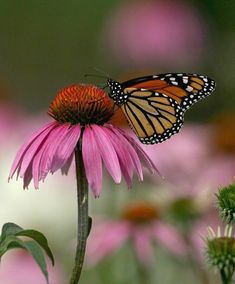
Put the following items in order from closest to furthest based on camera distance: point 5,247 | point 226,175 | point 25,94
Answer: point 5,247 → point 226,175 → point 25,94

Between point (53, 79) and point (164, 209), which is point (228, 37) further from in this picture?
point (164, 209)

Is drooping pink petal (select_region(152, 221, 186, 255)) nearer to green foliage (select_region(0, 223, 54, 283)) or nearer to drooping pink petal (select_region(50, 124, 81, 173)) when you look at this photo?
drooping pink petal (select_region(50, 124, 81, 173))

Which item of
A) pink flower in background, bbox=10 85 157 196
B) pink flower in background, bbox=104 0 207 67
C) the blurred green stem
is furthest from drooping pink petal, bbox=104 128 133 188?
pink flower in background, bbox=104 0 207 67

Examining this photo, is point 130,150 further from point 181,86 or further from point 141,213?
point 141,213

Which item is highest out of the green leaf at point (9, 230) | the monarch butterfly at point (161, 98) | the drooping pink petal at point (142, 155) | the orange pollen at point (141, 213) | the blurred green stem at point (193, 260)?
the monarch butterfly at point (161, 98)

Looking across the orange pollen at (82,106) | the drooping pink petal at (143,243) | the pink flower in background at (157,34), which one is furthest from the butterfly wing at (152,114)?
the pink flower in background at (157,34)

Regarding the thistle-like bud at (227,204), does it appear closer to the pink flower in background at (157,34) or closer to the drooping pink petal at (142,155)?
the drooping pink petal at (142,155)

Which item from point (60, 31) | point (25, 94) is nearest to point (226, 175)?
point (25, 94)
